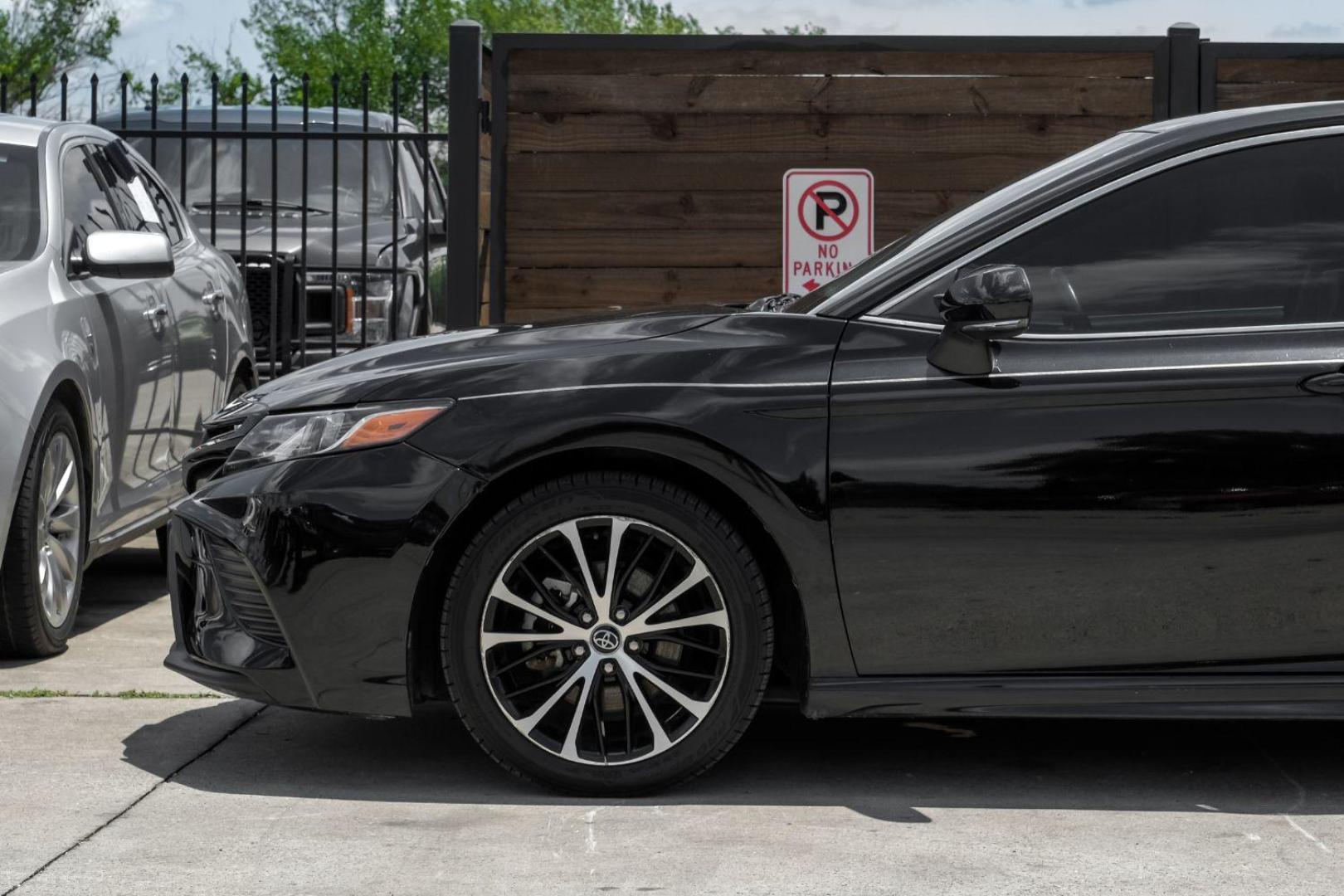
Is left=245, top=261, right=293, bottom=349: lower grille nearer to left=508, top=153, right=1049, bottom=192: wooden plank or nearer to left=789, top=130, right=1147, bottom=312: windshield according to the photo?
left=508, top=153, right=1049, bottom=192: wooden plank

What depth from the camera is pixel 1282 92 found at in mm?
9047

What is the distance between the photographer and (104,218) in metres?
7.11

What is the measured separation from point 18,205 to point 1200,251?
156 inches

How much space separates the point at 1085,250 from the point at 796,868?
1.61 m

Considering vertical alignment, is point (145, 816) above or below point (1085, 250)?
below

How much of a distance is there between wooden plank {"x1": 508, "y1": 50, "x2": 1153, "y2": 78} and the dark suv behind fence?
49.8 inches

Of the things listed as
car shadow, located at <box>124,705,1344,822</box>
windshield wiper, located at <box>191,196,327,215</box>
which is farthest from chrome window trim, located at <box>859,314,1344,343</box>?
windshield wiper, located at <box>191,196,327,215</box>

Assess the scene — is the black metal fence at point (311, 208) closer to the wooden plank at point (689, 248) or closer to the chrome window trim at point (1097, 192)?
the wooden plank at point (689, 248)

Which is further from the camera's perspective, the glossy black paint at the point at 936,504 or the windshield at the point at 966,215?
the windshield at the point at 966,215

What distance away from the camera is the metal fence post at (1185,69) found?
9.05 metres

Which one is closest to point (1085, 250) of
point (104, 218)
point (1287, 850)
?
point (1287, 850)

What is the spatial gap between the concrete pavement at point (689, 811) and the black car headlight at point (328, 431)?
0.79 meters

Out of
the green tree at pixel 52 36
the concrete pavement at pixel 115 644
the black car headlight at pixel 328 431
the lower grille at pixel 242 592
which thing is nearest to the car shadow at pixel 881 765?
the lower grille at pixel 242 592

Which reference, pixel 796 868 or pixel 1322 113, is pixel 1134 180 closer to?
pixel 1322 113
